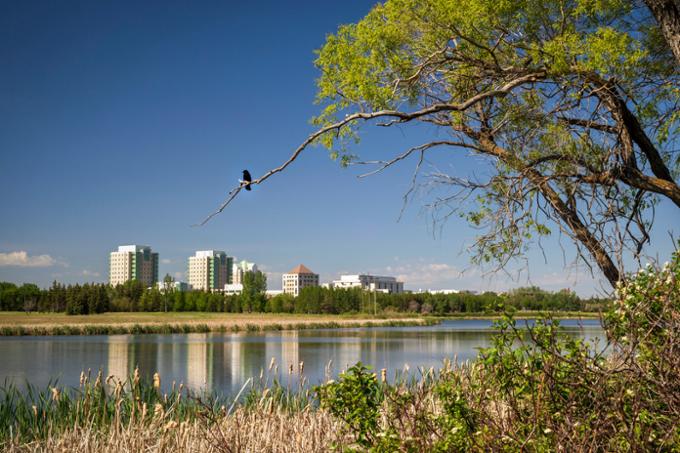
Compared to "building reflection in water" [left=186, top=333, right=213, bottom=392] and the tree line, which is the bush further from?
the tree line

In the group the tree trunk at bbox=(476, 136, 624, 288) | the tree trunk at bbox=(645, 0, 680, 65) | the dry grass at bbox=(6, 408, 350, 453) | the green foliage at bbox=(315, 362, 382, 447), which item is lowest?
the dry grass at bbox=(6, 408, 350, 453)

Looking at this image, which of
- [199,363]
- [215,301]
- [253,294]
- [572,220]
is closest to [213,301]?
[215,301]

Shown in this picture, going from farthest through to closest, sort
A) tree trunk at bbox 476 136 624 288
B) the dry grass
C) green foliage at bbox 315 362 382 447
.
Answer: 1. tree trunk at bbox 476 136 624 288
2. the dry grass
3. green foliage at bbox 315 362 382 447

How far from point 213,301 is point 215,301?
1.34 feet

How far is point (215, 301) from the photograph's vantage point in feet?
337

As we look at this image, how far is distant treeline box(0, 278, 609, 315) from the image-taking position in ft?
284

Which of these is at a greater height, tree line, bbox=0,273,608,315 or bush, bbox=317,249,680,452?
bush, bbox=317,249,680,452

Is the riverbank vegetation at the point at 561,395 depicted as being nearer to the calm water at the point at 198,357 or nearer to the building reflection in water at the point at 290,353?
the calm water at the point at 198,357

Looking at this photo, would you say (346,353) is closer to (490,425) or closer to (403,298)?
(490,425)

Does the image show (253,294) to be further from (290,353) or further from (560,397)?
(560,397)

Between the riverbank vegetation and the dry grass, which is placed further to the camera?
the dry grass

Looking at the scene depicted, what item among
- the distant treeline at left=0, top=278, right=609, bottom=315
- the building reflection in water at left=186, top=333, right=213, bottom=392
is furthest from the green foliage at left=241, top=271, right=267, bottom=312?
the building reflection in water at left=186, top=333, right=213, bottom=392

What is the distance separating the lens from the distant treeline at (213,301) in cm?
8662

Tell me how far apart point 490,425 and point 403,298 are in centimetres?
11101
